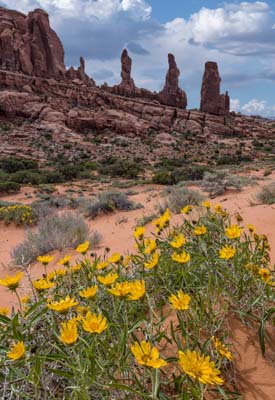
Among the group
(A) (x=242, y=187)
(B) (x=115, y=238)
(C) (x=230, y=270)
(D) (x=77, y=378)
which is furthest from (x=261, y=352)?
(A) (x=242, y=187)

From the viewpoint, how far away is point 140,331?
1.70 meters

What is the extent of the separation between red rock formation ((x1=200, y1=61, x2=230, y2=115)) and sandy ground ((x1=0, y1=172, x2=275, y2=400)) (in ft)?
173

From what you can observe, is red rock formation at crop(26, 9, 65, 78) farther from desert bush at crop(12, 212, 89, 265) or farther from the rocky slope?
desert bush at crop(12, 212, 89, 265)

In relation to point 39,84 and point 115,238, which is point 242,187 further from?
point 39,84

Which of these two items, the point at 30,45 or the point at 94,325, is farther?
the point at 30,45

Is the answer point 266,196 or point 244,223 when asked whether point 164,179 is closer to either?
point 266,196

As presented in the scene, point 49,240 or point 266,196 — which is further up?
point 266,196

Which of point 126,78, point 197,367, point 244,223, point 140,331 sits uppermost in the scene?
point 126,78

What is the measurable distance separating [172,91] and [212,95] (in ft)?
27.0

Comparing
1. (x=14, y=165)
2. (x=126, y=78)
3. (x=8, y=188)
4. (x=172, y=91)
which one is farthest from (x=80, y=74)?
(x=8, y=188)

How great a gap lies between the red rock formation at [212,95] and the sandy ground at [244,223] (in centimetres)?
5271

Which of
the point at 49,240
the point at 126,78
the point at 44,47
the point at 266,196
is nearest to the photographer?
the point at 49,240

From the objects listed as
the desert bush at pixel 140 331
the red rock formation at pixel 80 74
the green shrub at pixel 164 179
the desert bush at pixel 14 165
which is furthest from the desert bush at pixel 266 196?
the red rock formation at pixel 80 74

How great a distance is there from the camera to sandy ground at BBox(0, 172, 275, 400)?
1.43 meters
